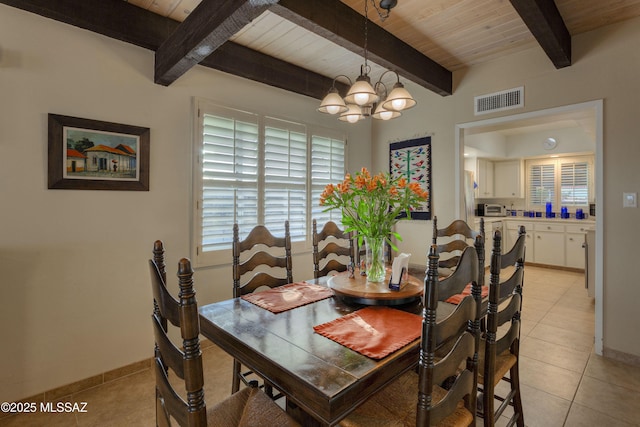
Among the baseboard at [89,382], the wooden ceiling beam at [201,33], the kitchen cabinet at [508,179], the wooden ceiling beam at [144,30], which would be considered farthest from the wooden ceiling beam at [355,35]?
the kitchen cabinet at [508,179]

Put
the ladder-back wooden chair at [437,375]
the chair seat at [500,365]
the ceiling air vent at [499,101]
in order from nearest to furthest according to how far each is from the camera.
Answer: the ladder-back wooden chair at [437,375]
the chair seat at [500,365]
the ceiling air vent at [499,101]

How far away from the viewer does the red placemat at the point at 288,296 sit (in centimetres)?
169

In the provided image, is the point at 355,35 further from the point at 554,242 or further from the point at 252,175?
the point at 554,242

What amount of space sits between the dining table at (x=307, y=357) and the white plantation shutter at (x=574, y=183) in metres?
6.18

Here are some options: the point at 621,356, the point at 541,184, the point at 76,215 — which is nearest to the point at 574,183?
the point at 541,184

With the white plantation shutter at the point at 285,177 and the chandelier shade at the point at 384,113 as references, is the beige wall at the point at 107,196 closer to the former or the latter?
the white plantation shutter at the point at 285,177

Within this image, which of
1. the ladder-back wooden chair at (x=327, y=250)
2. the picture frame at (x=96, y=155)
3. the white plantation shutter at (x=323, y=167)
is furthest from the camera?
the white plantation shutter at (x=323, y=167)

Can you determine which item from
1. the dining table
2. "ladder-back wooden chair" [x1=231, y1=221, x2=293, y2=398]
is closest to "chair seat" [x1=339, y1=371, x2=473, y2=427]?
the dining table

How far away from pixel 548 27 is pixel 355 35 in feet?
4.20

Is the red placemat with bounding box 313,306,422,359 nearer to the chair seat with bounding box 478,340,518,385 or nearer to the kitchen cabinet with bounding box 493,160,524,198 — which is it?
the chair seat with bounding box 478,340,518,385

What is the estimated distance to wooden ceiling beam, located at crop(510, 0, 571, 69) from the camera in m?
1.92

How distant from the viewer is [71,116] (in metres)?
2.14

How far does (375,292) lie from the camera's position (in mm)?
1655

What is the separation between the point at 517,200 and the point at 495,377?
6.31 metres
